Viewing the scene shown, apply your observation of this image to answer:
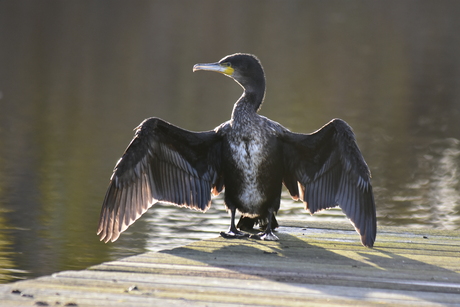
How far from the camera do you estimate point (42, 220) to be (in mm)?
9594

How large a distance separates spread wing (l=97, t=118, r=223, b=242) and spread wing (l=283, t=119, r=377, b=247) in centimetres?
61

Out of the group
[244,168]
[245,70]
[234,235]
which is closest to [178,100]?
[245,70]

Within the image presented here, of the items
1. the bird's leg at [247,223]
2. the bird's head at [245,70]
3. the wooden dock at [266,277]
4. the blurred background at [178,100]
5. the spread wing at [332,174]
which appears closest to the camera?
the wooden dock at [266,277]

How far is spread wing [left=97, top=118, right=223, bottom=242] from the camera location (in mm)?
5984

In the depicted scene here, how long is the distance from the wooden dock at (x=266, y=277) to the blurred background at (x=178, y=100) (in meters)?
2.63

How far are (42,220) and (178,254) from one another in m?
4.52

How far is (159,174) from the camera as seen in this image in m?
6.18

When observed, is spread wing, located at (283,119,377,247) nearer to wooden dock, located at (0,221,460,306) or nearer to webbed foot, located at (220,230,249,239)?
wooden dock, located at (0,221,460,306)

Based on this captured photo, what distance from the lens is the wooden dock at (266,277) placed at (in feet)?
14.4

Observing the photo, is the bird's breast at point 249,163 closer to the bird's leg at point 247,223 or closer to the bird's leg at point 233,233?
the bird's leg at point 233,233

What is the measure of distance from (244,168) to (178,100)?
15.4m

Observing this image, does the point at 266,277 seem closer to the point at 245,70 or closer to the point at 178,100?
the point at 245,70

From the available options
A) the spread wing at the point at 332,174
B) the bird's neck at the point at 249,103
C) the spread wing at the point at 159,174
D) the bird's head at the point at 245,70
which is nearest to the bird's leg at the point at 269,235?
the spread wing at the point at 332,174

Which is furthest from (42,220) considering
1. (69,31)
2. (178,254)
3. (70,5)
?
(70,5)
